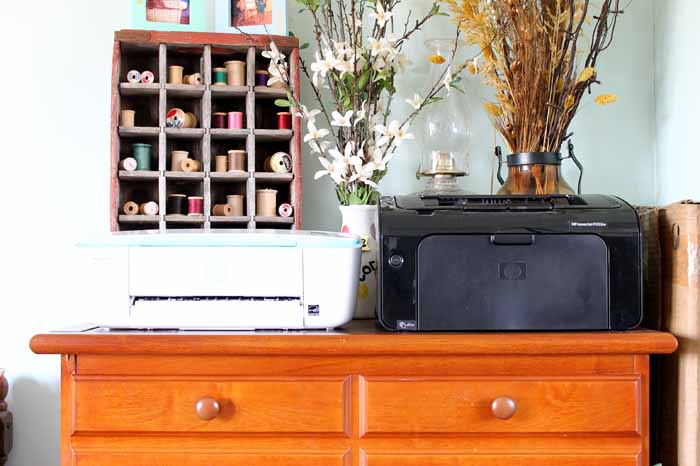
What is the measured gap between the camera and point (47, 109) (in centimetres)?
172

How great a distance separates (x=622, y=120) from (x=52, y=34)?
136 cm

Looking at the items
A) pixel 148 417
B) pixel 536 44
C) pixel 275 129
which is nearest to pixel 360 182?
pixel 275 129

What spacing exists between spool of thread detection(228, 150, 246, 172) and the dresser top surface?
54 cm

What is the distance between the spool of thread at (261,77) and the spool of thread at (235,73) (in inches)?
1.3

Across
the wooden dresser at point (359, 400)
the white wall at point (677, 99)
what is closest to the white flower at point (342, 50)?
the wooden dresser at point (359, 400)

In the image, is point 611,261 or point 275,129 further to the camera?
point 275,129

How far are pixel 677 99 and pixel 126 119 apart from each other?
4.02 ft

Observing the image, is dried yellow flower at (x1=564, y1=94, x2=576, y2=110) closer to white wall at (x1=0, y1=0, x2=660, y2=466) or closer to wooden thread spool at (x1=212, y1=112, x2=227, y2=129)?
wooden thread spool at (x1=212, y1=112, x2=227, y2=129)

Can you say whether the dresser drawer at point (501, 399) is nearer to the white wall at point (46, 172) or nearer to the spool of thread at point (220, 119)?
the spool of thread at point (220, 119)

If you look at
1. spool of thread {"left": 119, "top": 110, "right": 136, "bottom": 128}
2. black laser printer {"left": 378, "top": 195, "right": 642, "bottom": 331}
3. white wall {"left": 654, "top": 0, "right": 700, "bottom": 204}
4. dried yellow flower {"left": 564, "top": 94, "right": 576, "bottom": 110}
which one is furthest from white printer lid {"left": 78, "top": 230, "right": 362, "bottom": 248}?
white wall {"left": 654, "top": 0, "right": 700, "bottom": 204}

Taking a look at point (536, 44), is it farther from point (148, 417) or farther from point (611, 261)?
point (148, 417)

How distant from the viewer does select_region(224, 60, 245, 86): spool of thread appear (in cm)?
167

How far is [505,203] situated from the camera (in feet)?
4.33

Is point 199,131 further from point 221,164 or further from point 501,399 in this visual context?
point 501,399
